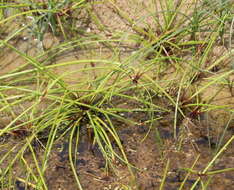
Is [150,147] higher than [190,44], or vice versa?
[190,44]

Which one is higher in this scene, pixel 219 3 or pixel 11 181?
pixel 219 3

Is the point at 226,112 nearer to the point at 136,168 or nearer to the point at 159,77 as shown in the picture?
the point at 159,77

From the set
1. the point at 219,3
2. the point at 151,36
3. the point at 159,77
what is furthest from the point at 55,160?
the point at 219,3

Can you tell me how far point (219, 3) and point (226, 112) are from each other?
44 centimetres

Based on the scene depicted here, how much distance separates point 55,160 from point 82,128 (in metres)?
0.18

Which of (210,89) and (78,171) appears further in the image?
(210,89)

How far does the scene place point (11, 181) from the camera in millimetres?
1400

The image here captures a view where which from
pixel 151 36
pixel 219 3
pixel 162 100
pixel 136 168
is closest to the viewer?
pixel 136 168

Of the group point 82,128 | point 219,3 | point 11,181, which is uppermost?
point 219,3

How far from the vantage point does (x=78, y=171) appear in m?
1.41

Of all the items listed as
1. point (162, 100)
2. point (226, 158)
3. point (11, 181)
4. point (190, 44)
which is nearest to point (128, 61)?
point (162, 100)

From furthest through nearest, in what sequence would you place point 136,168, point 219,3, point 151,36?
1. point 151,36
2. point 219,3
3. point 136,168

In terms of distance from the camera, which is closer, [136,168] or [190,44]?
[136,168]

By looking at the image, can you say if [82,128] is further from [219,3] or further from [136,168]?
[219,3]
